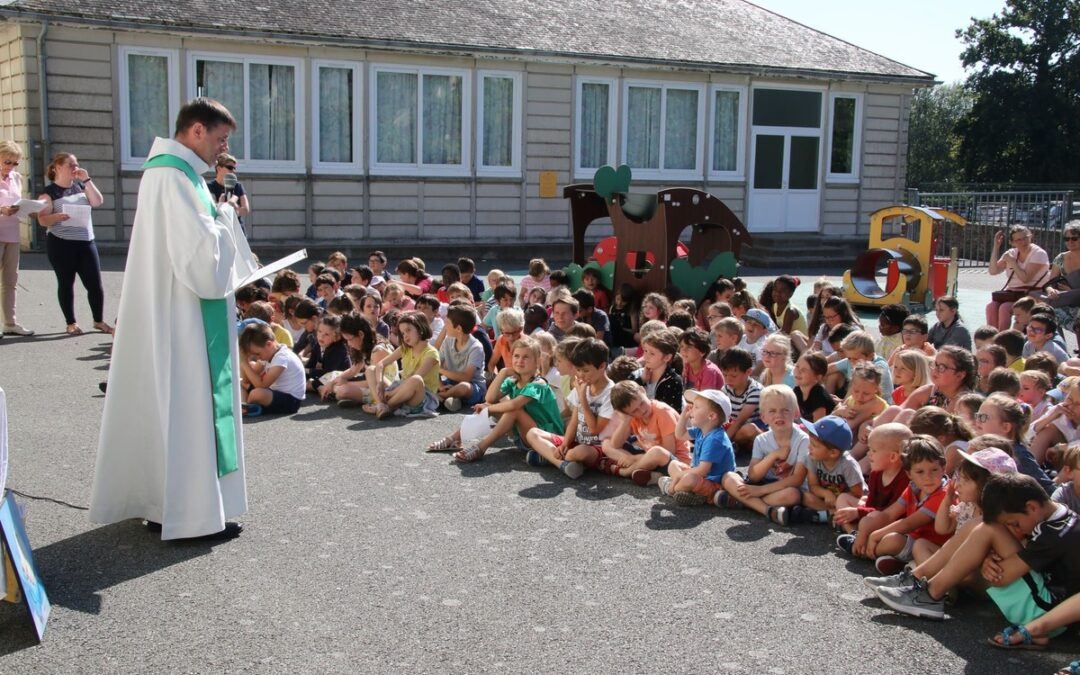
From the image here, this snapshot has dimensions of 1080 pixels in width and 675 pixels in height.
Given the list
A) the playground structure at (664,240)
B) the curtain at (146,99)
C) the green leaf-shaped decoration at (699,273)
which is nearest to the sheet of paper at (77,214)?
the playground structure at (664,240)

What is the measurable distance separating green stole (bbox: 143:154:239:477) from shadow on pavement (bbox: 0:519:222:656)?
18.5 inches

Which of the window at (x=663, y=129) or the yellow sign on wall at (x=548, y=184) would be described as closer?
the yellow sign on wall at (x=548, y=184)

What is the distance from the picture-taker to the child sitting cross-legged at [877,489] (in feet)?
17.7

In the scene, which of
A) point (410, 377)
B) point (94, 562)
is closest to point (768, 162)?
point (410, 377)

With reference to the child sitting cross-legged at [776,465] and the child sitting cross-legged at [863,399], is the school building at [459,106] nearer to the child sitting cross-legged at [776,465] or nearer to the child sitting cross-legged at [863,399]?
the child sitting cross-legged at [863,399]

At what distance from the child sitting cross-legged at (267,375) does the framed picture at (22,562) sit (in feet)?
13.0

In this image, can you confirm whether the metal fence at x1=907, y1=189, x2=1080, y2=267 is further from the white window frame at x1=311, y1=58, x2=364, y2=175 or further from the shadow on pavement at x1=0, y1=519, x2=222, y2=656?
the shadow on pavement at x1=0, y1=519, x2=222, y2=656

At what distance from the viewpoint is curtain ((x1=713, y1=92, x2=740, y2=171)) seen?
905 inches

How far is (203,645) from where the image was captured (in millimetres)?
4246

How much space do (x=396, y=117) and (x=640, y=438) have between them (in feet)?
48.2

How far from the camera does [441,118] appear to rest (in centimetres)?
2089

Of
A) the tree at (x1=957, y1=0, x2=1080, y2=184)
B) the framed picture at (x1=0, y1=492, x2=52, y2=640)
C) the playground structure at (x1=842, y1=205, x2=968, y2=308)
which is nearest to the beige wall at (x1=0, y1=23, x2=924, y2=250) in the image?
the playground structure at (x1=842, y1=205, x2=968, y2=308)

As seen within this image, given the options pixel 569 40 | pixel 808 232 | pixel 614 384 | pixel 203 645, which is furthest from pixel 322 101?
pixel 203 645

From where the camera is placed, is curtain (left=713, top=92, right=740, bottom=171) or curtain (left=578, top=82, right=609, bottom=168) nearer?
curtain (left=578, top=82, right=609, bottom=168)
